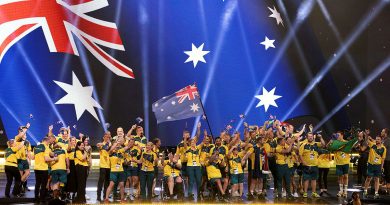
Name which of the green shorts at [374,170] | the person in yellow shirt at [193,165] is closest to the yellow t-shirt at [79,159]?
the person in yellow shirt at [193,165]

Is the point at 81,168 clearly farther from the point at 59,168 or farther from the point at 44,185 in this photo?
the point at 44,185

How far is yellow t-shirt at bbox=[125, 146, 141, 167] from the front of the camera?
608 inches

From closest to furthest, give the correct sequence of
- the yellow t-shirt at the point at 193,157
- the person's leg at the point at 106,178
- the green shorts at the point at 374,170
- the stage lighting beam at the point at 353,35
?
the person's leg at the point at 106,178 → the yellow t-shirt at the point at 193,157 → the green shorts at the point at 374,170 → the stage lighting beam at the point at 353,35

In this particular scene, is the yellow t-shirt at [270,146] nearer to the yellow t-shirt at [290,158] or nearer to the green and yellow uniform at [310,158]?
the yellow t-shirt at [290,158]

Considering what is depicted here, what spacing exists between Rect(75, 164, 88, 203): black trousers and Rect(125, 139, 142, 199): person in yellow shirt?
4.40 feet

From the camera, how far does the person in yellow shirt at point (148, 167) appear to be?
1550 cm

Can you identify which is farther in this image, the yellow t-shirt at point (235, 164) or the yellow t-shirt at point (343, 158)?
the yellow t-shirt at point (343, 158)

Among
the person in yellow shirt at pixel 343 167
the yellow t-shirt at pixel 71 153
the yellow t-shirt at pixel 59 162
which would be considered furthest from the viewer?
the person in yellow shirt at pixel 343 167

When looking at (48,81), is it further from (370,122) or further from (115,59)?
(370,122)

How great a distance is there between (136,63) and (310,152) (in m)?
8.46

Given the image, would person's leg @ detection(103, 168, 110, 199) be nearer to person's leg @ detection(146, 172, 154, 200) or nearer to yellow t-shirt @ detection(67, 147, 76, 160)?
yellow t-shirt @ detection(67, 147, 76, 160)

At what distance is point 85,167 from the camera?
574 inches

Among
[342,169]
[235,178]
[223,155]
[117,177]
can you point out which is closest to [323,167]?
[342,169]

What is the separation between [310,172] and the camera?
632 inches
